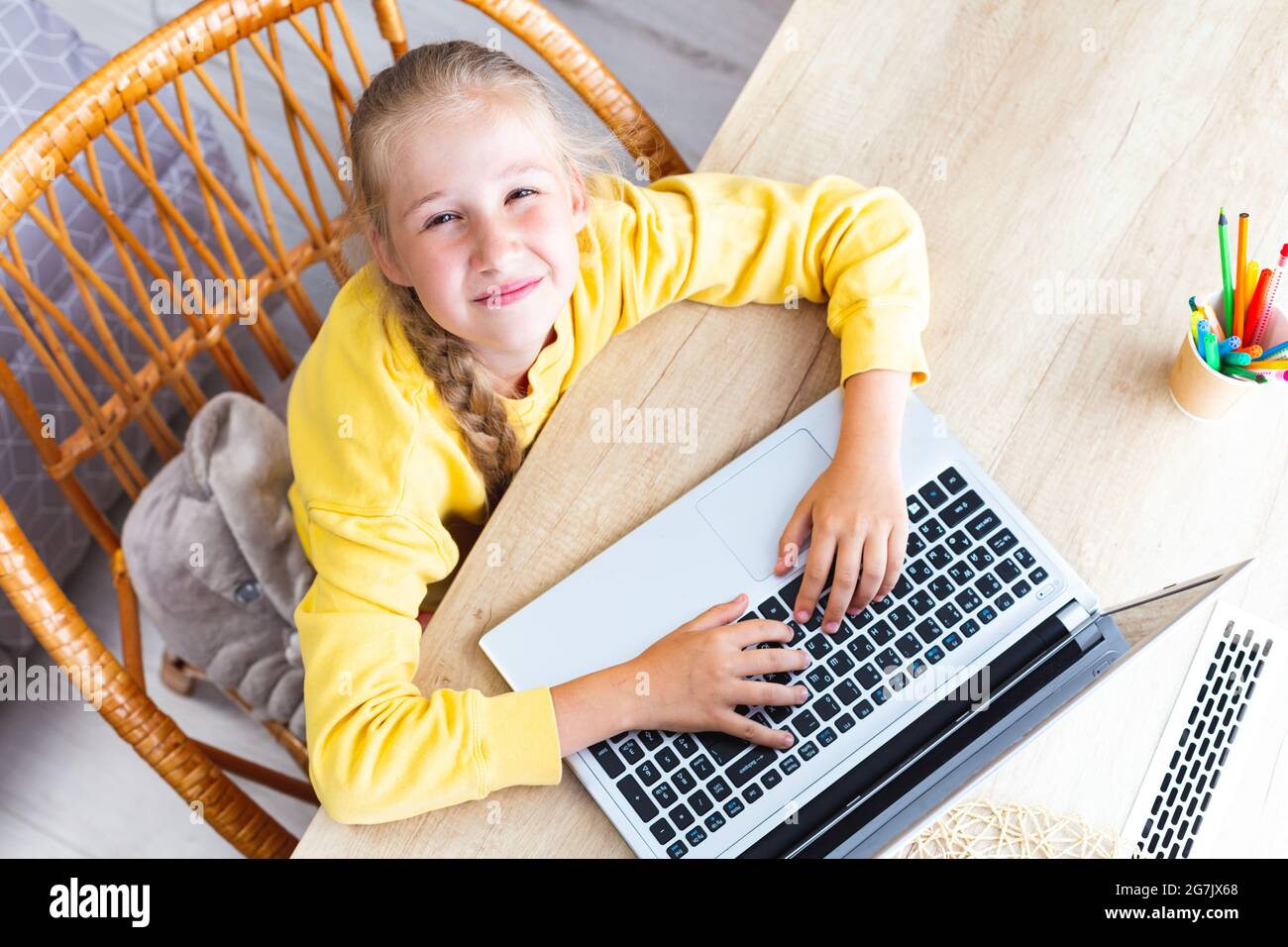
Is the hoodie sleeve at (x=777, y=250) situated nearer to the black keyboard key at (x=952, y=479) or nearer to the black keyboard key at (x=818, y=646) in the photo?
the black keyboard key at (x=952, y=479)

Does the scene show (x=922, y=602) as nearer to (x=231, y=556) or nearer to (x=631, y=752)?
(x=631, y=752)

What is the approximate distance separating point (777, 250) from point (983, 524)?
27 cm

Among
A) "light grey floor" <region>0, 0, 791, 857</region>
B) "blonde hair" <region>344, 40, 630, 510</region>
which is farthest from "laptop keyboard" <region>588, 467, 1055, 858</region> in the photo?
"light grey floor" <region>0, 0, 791, 857</region>

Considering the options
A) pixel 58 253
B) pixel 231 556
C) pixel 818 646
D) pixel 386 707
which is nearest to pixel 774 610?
pixel 818 646

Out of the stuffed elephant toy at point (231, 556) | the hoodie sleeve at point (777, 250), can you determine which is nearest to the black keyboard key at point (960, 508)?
the hoodie sleeve at point (777, 250)

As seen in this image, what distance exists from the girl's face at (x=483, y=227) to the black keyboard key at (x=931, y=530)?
33 cm

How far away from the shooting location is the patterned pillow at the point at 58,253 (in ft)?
4.28

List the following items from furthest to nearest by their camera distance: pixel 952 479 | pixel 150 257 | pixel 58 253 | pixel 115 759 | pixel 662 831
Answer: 1. pixel 115 759
2. pixel 58 253
3. pixel 150 257
4. pixel 952 479
5. pixel 662 831

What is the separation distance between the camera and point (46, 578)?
0.86 meters

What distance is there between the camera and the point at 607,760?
76 centimetres

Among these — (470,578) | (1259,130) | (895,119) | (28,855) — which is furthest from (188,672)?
(1259,130)

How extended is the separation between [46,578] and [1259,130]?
1079 millimetres

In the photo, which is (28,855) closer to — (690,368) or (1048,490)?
(690,368)
